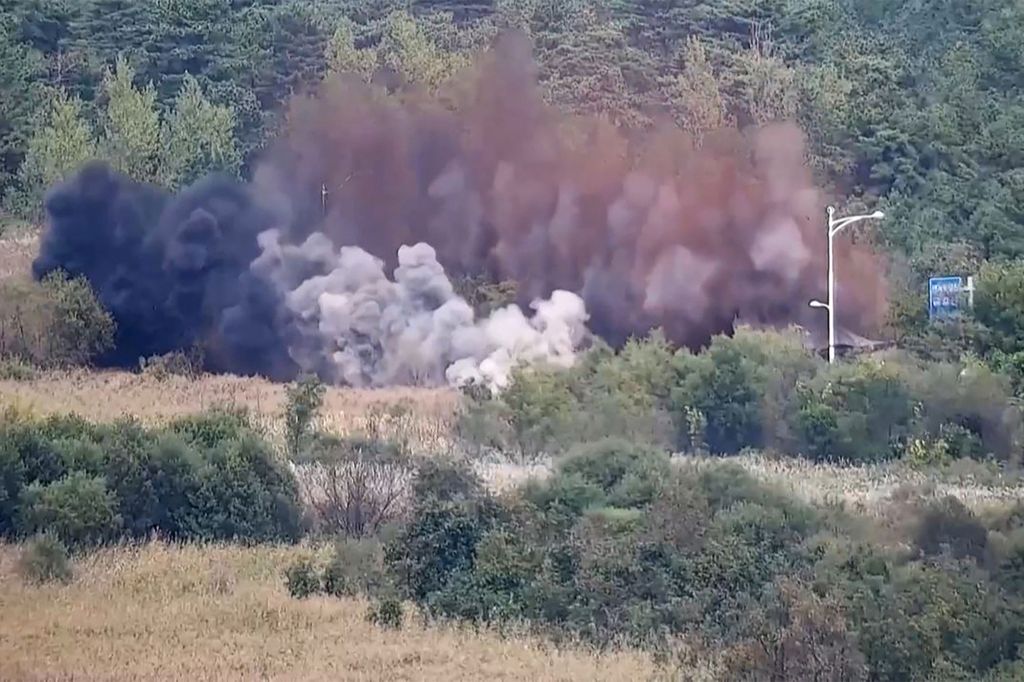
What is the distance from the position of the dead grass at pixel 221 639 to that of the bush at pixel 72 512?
0.43m

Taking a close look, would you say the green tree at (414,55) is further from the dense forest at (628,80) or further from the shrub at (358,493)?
the shrub at (358,493)

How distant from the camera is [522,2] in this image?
49594 millimetres

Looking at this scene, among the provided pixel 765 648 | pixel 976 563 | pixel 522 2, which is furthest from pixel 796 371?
pixel 522 2

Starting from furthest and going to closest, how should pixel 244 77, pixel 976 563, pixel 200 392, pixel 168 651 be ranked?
Result: pixel 244 77, pixel 200 392, pixel 976 563, pixel 168 651

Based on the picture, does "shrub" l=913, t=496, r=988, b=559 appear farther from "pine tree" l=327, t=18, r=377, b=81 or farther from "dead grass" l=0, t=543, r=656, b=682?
"pine tree" l=327, t=18, r=377, b=81

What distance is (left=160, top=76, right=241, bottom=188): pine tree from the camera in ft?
136

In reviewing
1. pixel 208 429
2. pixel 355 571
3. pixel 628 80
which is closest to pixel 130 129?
pixel 628 80

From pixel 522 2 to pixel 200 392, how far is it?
1028 inches

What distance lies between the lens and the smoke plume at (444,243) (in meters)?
33.5

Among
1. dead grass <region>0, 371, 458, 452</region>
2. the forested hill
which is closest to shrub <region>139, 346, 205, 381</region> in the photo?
dead grass <region>0, 371, 458, 452</region>

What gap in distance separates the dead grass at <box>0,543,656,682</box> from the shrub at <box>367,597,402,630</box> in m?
0.09

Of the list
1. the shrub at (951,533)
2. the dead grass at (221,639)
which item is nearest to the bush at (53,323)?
the dead grass at (221,639)

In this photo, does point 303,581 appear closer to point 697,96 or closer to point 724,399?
point 724,399

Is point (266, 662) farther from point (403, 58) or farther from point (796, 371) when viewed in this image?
point (403, 58)
